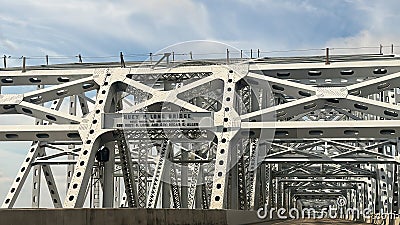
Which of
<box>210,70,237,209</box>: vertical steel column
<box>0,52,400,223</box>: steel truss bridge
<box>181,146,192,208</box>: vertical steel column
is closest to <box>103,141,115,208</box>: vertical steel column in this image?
<box>0,52,400,223</box>: steel truss bridge

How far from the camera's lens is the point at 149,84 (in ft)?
117

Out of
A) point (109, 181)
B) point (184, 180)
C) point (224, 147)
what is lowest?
point (184, 180)

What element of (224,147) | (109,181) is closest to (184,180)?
(109,181)

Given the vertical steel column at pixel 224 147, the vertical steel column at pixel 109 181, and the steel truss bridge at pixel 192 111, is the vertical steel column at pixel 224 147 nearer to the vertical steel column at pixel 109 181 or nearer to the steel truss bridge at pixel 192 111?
the steel truss bridge at pixel 192 111

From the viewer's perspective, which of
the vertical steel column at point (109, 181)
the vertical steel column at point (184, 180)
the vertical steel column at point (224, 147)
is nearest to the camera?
the vertical steel column at point (224, 147)

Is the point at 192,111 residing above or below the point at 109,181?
above

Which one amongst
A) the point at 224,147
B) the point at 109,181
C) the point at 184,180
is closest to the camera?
the point at 224,147

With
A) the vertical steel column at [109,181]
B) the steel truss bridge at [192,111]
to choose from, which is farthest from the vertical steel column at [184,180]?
the vertical steel column at [109,181]

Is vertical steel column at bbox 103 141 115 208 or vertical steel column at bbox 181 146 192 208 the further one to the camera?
vertical steel column at bbox 181 146 192 208

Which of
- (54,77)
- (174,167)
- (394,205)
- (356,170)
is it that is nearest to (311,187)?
(356,170)

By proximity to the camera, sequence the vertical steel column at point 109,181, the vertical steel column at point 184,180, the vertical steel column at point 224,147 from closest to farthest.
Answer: the vertical steel column at point 224,147 < the vertical steel column at point 109,181 < the vertical steel column at point 184,180

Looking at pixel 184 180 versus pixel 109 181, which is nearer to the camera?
pixel 109 181

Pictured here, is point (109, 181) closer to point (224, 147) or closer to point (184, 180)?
point (224, 147)

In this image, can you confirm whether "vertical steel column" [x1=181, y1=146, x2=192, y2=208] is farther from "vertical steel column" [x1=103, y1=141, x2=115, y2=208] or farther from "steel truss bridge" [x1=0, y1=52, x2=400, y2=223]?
"vertical steel column" [x1=103, y1=141, x2=115, y2=208]
